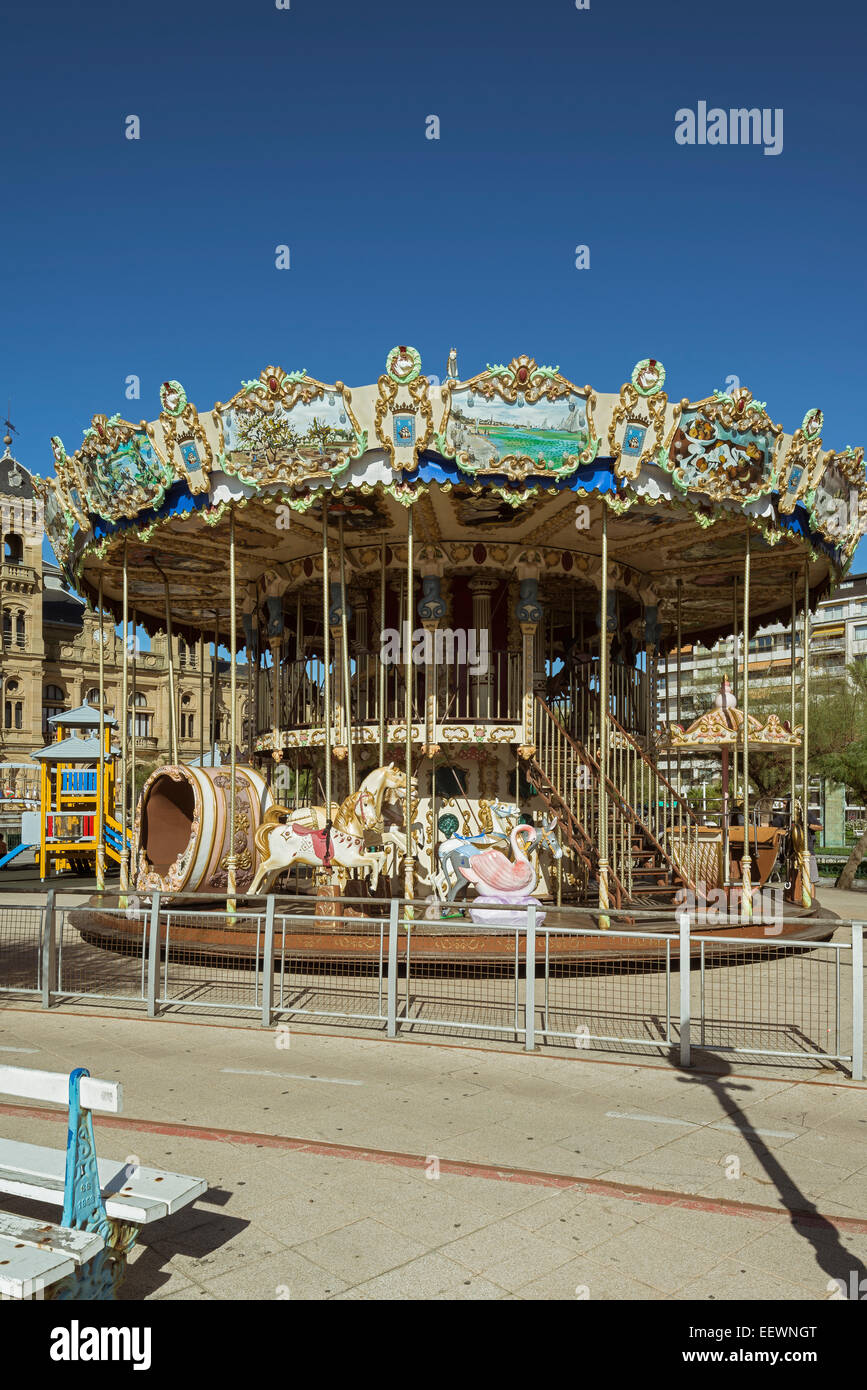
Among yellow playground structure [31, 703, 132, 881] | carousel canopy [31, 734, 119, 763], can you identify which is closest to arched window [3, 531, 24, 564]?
yellow playground structure [31, 703, 132, 881]

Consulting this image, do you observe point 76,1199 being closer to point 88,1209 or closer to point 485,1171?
point 88,1209

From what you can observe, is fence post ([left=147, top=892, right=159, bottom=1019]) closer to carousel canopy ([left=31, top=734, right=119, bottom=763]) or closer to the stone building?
carousel canopy ([left=31, top=734, right=119, bottom=763])

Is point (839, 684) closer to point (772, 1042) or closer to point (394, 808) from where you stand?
point (394, 808)

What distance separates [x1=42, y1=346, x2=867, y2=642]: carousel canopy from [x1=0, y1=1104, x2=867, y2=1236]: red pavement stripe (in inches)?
357

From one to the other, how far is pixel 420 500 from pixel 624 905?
6753 mm

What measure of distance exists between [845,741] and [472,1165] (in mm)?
27872

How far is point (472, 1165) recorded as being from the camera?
6.09 metres

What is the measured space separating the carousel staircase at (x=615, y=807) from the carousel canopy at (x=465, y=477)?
3.03 metres

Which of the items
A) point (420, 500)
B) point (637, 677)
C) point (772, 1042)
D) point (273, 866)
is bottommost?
point (772, 1042)

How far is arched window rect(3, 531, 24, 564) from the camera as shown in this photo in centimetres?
7069

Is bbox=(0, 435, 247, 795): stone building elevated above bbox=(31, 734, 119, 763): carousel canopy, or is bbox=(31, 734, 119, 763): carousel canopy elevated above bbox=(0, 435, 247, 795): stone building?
bbox=(0, 435, 247, 795): stone building

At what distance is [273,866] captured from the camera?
48.3 feet
